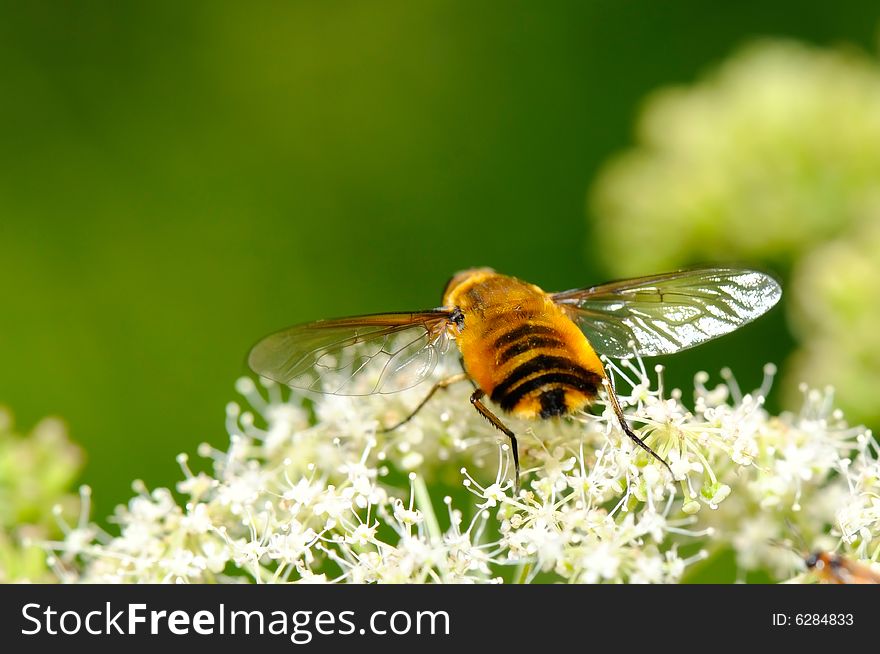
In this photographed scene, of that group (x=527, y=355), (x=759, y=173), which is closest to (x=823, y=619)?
(x=527, y=355)

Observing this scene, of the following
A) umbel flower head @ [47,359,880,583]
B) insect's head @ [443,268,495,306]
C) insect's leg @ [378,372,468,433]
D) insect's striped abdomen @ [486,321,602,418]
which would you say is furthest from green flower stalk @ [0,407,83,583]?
insect's striped abdomen @ [486,321,602,418]

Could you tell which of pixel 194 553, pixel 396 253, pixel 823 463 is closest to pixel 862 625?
pixel 823 463

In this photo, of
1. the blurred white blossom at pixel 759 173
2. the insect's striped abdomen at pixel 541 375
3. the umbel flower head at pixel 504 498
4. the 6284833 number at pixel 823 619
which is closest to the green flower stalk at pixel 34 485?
the umbel flower head at pixel 504 498

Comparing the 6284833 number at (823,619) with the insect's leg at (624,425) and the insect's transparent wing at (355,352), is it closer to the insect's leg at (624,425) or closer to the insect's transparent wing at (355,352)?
the insect's leg at (624,425)

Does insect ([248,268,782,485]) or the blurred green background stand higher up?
the blurred green background

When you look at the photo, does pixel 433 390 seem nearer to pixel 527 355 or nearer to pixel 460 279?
pixel 460 279

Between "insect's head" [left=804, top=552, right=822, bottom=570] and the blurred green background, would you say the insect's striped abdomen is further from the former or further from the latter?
the blurred green background
